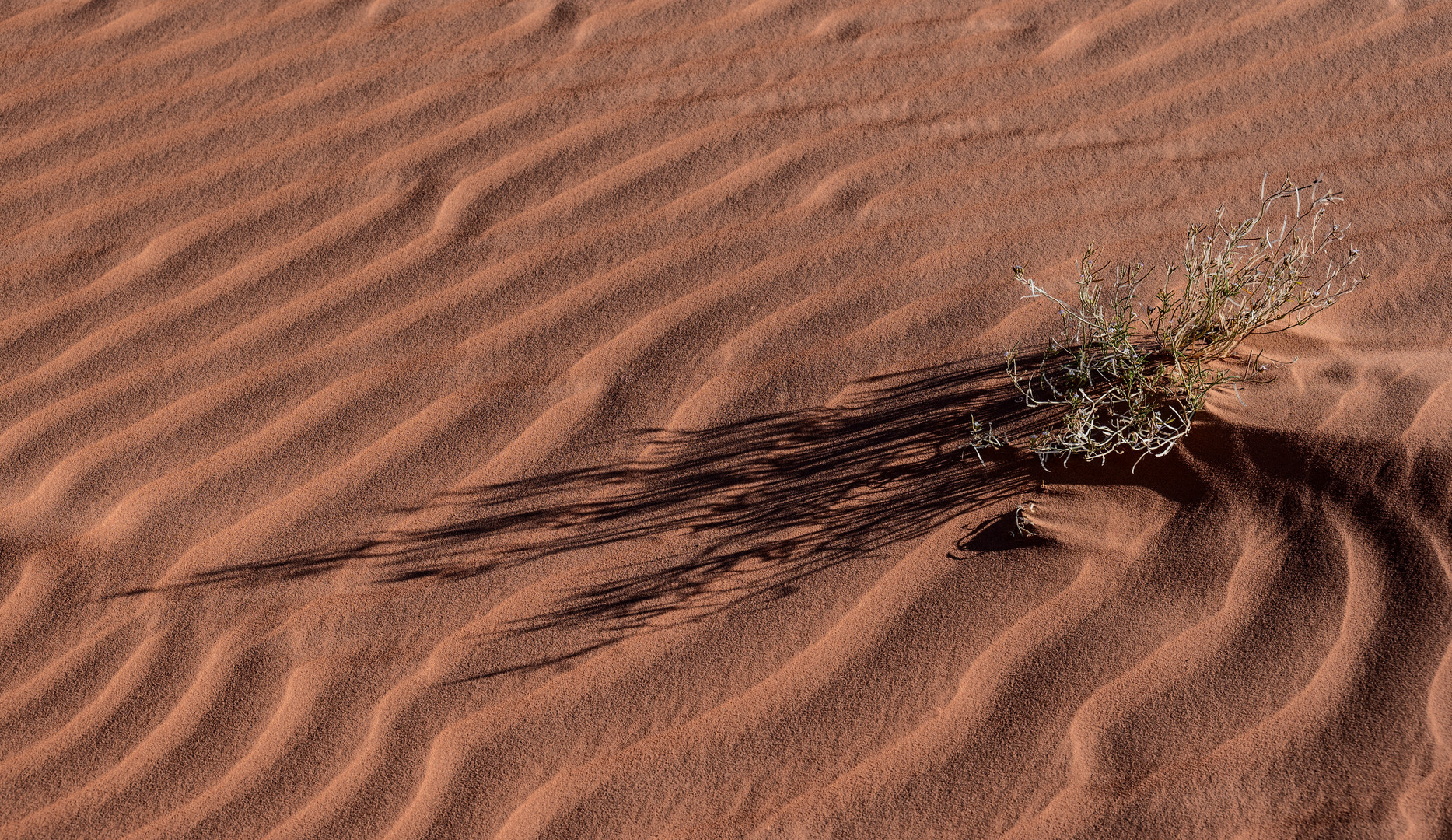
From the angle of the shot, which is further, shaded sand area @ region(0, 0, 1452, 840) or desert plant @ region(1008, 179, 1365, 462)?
desert plant @ region(1008, 179, 1365, 462)

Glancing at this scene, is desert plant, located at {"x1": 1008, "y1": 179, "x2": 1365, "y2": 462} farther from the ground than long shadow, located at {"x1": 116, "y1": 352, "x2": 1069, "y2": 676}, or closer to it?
farther from the ground

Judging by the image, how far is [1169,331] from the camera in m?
2.44

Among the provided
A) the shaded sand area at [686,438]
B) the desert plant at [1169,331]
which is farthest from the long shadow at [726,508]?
the desert plant at [1169,331]

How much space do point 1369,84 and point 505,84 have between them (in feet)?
7.84

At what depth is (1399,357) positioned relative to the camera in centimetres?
246

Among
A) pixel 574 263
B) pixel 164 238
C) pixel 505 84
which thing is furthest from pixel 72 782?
pixel 505 84

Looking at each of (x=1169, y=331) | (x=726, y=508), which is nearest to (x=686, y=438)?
(x=726, y=508)

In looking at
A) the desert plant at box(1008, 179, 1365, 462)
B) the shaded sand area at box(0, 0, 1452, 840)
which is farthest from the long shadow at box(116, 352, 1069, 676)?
the desert plant at box(1008, 179, 1365, 462)

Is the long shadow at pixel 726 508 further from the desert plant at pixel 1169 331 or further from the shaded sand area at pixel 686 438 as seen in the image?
the desert plant at pixel 1169 331

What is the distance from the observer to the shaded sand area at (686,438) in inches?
84.2

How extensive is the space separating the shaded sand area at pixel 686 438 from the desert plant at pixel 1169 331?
0.08 metres

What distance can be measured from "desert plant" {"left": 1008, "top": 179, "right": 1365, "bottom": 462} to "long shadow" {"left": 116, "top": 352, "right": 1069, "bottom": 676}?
0.45ft

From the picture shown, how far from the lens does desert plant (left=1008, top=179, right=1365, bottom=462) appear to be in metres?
2.35

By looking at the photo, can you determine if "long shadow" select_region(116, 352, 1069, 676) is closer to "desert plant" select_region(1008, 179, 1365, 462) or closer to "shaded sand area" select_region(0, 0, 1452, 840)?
"shaded sand area" select_region(0, 0, 1452, 840)
